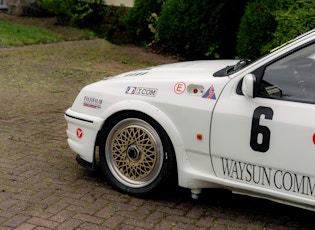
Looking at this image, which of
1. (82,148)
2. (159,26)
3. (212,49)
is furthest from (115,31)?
(82,148)

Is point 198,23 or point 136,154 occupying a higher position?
point 198,23

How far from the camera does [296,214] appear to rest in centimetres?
487

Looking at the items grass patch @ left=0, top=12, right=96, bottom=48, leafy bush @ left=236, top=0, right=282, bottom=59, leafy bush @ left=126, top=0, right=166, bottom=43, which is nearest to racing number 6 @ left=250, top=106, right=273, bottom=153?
leafy bush @ left=236, top=0, right=282, bottom=59

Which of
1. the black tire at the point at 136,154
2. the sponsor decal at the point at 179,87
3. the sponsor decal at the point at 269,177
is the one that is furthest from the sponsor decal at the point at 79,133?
the sponsor decal at the point at 269,177

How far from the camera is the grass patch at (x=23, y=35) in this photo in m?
14.8

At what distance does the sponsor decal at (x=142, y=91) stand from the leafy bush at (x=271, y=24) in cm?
461

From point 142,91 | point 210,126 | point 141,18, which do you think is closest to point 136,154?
point 142,91

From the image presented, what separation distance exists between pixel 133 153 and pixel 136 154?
0.03 metres

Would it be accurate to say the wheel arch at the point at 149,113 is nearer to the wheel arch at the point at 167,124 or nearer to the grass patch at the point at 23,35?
the wheel arch at the point at 167,124

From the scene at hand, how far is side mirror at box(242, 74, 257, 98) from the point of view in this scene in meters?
4.34

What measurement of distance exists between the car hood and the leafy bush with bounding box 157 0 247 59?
6.96 m

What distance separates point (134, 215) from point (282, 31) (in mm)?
5745

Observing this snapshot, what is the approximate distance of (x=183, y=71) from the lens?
512cm

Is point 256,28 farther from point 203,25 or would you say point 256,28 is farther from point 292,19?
point 203,25
